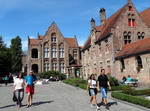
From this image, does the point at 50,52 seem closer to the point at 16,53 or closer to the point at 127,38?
the point at 16,53

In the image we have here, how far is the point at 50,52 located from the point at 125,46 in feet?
93.1

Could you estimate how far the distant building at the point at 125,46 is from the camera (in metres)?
21.8

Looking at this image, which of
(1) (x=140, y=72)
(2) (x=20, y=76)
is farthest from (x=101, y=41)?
(2) (x=20, y=76)

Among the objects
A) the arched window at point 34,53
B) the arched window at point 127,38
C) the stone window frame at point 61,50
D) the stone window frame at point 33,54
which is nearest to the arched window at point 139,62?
the arched window at point 127,38

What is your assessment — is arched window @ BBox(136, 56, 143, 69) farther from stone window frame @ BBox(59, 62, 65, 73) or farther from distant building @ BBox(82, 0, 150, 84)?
stone window frame @ BBox(59, 62, 65, 73)

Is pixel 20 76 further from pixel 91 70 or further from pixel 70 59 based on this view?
pixel 70 59

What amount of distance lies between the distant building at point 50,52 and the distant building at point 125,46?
18.1 meters

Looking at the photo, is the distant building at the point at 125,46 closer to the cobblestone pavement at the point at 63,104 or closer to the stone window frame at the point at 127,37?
the stone window frame at the point at 127,37

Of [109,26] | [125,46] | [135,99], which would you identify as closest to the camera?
[135,99]

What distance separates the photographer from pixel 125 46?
27172mm

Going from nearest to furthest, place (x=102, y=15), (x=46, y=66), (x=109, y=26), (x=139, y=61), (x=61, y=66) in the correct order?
(x=139, y=61) < (x=109, y=26) < (x=102, y=15) < (x=46, y=66) < (x=61, y=66)

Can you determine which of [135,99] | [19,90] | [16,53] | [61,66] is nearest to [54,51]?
[61,66]

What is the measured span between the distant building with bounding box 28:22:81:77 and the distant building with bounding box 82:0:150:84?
18.1 metres

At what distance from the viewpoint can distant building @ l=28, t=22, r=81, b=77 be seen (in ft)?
165
